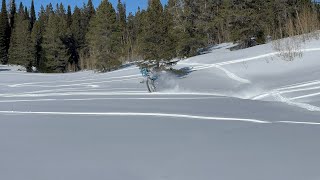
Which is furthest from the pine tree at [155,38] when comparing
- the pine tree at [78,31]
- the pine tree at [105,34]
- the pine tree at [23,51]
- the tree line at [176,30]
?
the pine tree at [78,31]

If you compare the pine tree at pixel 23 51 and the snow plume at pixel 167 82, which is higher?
the pine tree at pixel 23 51

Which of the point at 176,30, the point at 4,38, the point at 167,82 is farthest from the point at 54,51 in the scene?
the point at 167,82

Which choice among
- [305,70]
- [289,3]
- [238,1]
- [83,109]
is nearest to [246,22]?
[238,1]

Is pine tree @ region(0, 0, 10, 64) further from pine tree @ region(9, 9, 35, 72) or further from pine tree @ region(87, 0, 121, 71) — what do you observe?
pine tree @ region(87, 0, 121, 71)

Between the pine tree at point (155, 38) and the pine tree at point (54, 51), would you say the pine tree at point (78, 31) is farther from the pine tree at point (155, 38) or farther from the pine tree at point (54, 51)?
the pine tree at point (155, 38)

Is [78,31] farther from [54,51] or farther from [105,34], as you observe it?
[105,34]

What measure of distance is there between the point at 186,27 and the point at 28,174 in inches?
942

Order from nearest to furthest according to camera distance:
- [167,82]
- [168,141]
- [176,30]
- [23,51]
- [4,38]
A: [168,141]
[167,82]
[176,30]
[23,51]
[4,38]

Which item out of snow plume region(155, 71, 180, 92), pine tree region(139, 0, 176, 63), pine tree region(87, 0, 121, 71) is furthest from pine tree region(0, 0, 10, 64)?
snow plume region(155, 71, 180, 92)

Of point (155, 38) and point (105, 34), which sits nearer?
point (155, 38)

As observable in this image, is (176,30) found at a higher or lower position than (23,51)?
lower

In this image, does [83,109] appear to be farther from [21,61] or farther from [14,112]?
[21,61]

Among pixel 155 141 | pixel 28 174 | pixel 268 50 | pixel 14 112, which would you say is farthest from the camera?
pixel 268 50

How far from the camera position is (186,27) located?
2620cm
